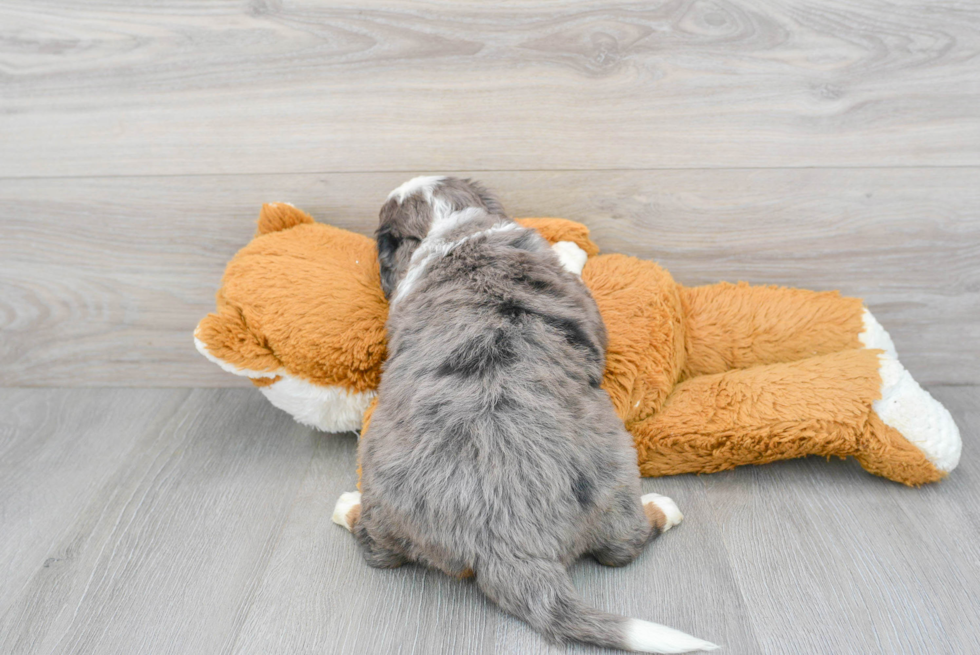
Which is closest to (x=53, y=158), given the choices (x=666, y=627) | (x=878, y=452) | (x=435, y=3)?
(x=435, y=3)

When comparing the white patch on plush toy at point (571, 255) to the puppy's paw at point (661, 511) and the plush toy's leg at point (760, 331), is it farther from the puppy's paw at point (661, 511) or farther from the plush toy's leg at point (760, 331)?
the puppy's paw at point (661, 511)

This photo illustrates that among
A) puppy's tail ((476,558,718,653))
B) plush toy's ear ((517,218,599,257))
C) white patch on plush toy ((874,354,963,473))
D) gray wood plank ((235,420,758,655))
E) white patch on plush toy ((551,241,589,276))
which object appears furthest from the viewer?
plush toy's ear ((517,218,599,257))

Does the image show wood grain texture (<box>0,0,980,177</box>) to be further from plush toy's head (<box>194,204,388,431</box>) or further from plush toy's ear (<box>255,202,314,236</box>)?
plush toy's head (<box>194,204,388,431</box>)

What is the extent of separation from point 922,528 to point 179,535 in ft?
6.44

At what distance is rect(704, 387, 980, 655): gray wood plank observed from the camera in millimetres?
1432

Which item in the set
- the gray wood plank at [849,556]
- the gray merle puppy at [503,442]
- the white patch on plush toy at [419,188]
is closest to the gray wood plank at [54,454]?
the gray merle puppy at [503,442]

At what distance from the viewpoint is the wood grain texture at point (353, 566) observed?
147 centimetres

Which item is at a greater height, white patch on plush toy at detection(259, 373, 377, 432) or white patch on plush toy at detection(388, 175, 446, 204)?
white patch on plush toy at detection(388, 175, 446, 204)

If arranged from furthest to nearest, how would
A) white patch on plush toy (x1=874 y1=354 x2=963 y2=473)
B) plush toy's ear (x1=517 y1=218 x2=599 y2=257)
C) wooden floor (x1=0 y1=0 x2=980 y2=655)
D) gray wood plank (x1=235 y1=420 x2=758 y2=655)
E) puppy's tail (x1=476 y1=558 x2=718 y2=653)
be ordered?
plush toy's ear (x1=517 y1=218 x2=599 y2=257)
white patch on plush toy (x1=874 y1=354 x2=963 y2=473)
wooden floor (x1=0 y1=0 x2=980 y2=655)
gray wood plank (x1=235 y1=420 x2=758 y2=655)
puppy's tail (x1=476 y1=558 x2=718 y2=653)

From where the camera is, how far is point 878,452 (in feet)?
5.82

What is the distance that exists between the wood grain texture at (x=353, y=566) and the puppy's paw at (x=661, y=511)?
0.14 ft

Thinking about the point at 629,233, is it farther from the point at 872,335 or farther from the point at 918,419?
the point at 918,419

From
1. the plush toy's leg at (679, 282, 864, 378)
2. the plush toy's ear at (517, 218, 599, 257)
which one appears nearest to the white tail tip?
the plush toy's leg at (679, 282, 864, 378)

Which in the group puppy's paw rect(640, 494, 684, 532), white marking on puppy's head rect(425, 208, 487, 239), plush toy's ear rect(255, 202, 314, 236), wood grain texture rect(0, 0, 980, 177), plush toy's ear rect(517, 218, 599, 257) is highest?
wood grain texture rect(0, 0, 980, 177)
